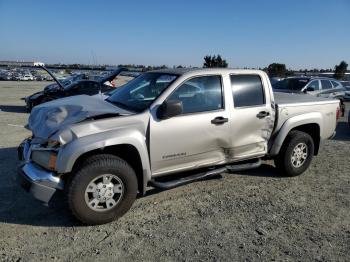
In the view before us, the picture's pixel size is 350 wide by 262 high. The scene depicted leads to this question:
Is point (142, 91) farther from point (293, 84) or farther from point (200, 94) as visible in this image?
point (293, 84)

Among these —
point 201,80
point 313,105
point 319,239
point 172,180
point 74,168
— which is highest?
point 201,80

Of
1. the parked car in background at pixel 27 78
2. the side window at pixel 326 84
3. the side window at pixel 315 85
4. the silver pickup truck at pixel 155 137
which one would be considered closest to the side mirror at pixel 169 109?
the silver pickup truck at pixel 155 137

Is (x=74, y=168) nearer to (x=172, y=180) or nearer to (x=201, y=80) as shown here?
(x=172, y=180)

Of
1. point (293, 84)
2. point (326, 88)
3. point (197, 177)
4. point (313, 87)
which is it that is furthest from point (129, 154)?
point (326, 88)

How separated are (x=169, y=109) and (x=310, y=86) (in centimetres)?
1086

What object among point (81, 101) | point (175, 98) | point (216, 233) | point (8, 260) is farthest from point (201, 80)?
point (8, 260)

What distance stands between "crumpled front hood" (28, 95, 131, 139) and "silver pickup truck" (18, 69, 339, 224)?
0.04 ft

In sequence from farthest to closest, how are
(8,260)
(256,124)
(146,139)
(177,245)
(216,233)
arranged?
(256,124) < (146,139) < (216,233) < (177,245) < (8,260)

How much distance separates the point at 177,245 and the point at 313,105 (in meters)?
3.73

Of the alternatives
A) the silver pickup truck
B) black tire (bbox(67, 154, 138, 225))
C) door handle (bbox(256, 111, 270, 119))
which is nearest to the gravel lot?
black tire (bbox(67, 154, 138, 225))

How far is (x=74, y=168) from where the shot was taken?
4.18 metres

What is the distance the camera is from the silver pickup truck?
4.13m

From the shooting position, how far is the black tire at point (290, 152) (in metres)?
6.05

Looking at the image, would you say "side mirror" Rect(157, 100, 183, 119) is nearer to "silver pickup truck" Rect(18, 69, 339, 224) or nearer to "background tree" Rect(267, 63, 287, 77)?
"silver pickup truck" Rect(18, 69, 339, 224)
